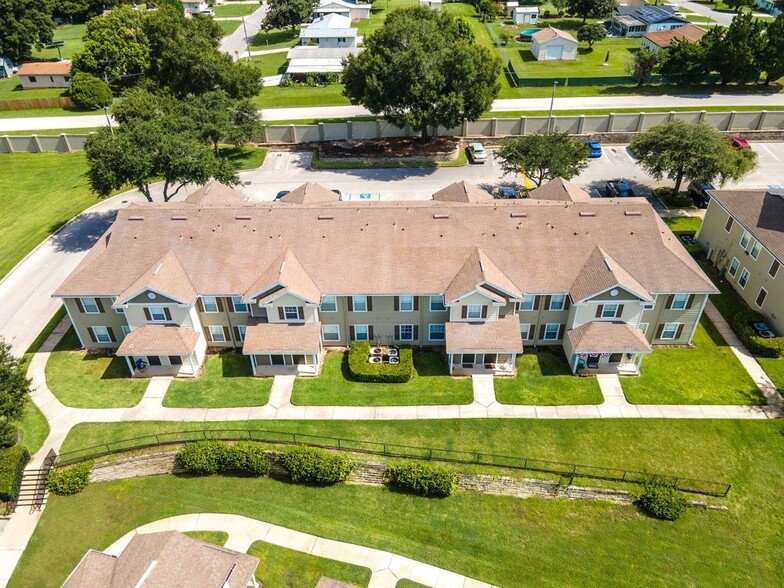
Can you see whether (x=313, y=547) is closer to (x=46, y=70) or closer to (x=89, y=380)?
(x=89, y=380)

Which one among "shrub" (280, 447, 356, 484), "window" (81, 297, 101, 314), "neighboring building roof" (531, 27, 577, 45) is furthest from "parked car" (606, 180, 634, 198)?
"window" (81, 297, 101, 314)

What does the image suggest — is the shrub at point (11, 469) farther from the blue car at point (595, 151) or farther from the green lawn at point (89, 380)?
the blue car at point (595, 151)

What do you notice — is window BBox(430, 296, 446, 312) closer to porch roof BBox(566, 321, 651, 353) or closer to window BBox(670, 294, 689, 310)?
porch roof BBox(566, 321, 651, 353)

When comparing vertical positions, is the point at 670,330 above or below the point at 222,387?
above

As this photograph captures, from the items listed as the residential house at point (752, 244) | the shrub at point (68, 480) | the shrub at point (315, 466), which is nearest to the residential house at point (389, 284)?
the residential house at point (752, 244)

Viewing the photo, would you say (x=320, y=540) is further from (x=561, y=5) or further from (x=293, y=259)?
(x=561, y=5)

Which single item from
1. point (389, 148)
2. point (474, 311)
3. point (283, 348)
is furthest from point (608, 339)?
point (389, 148)
